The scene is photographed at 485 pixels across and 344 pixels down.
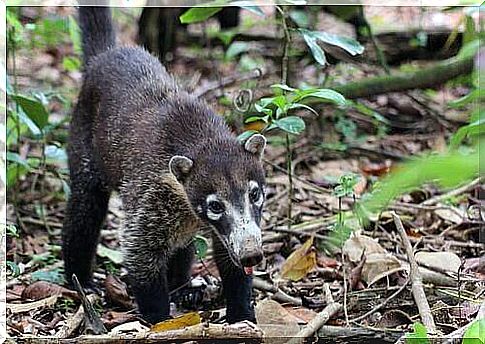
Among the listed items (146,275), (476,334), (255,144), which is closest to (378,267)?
(255,144)

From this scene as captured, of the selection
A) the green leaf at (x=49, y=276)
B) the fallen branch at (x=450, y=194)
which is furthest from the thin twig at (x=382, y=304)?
the green leaf at (x=49, y=276)

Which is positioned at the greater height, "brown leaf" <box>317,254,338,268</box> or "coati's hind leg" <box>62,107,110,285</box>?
"coati's hind leg" <box>62,107,110,285</box>

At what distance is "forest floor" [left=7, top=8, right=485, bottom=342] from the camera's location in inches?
123

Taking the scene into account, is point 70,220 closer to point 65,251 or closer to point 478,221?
point 65,251

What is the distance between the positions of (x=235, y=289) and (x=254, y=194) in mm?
439

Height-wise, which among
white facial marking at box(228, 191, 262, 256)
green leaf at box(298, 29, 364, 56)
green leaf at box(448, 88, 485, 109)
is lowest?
white facial marking at box(228, 191, 262, 256)

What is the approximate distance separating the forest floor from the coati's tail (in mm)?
648

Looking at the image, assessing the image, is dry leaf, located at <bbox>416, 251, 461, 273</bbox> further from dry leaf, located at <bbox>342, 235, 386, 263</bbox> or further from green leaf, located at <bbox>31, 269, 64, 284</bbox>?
green leaf, located at <bbox>31, 269, 64, 284</bbox>

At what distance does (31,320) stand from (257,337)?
1.03 metres

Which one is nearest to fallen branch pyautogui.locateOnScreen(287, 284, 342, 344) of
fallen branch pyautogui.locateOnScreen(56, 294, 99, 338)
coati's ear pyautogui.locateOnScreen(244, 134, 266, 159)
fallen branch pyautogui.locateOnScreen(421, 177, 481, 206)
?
coati's ear pyautogui.locateOnScreen(244, 134, 266, 159)

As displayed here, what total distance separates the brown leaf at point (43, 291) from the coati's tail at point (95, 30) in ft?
4.33

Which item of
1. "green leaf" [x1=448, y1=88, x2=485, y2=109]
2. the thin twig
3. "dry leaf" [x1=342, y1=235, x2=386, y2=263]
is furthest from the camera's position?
"dry leaf" [x1=342, y1=235, x2=386, y2=263]

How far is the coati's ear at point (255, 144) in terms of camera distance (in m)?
3.37

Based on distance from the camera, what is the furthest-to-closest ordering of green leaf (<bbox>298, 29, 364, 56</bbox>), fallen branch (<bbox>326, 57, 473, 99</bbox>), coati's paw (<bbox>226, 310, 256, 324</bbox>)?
fallen branch (<bbox>326, 57, 473, 99</bbox>) < green leaf (<bbox>298, 29, 364, 56</bbox>) < coati's paw (<bbox>226, 310, 256, 324</bbox>)
